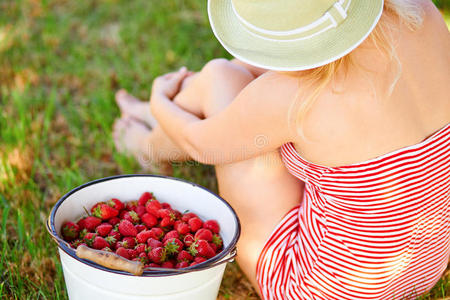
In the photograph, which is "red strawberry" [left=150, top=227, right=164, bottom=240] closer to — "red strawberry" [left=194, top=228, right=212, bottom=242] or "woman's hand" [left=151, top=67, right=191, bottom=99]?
"red strawberry" [left=194, top=228, right=212, bottom=242]

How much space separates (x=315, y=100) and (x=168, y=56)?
5.34ft

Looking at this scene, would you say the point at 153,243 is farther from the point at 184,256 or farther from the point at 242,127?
the point at 242,127

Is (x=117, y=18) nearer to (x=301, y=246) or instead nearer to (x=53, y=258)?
(x=53, y=258)

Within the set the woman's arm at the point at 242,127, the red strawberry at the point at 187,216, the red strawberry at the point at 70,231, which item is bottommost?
the red strawberry at the point at 187,216

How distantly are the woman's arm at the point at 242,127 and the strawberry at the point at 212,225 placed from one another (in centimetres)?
16

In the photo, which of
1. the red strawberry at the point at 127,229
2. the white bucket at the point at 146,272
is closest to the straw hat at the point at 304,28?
the white bucket at the point at 146,272

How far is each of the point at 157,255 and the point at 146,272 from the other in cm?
12

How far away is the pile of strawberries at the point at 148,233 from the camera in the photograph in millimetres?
1181

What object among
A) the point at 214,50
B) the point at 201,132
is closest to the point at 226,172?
the point at 201,132

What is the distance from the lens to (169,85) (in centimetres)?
177

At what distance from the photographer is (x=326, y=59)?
40.9 inches

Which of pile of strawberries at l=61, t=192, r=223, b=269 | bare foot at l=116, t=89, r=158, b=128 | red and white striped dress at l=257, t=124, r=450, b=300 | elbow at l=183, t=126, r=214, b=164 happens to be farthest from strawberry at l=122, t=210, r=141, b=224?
bare foot at l=116, t=89, r=158, b=128

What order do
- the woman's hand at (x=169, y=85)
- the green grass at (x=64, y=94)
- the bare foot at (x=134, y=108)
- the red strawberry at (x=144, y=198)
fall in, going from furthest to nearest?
the bare foot at (x=134, y=108), the woman's hand at (x=169, y=85), the green grass at (x=64, y=94), the red strawberry at (x=144, y=198)

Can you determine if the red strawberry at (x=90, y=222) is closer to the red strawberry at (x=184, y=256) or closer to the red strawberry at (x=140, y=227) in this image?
the red strawberry at (x=140, y=227)
